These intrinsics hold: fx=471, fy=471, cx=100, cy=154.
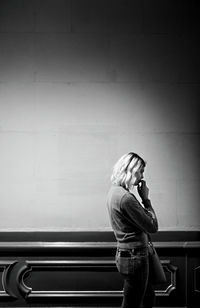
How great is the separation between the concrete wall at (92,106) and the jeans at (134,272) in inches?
45.2

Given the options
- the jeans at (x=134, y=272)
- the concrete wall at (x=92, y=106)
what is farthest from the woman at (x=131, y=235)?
the concrete wall at (x=92, y=106)

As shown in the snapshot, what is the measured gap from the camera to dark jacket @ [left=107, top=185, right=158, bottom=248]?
3643 mm

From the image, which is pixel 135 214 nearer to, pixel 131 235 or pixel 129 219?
pixel 129 219

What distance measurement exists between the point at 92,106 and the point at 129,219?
5.23 ft

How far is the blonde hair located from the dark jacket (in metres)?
0.07

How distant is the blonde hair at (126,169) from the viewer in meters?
3.80

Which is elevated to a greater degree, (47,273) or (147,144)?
(147,144)

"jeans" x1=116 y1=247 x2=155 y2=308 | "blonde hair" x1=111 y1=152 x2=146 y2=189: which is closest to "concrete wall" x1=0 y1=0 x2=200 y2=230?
"blonde hair" x1=111 y1=152 x2=146 y2=189

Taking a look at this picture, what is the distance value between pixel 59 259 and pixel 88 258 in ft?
0.98

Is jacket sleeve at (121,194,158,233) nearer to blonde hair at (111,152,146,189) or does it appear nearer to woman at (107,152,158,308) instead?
woman at (107,152,158,308)

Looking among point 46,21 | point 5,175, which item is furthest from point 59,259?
point 46,21

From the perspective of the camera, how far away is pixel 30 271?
15.9 ft

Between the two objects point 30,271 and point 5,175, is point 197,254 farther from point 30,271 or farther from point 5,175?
point 5,175

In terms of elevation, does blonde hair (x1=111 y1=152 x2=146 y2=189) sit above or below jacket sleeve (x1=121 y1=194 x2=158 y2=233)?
above
